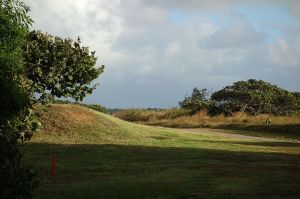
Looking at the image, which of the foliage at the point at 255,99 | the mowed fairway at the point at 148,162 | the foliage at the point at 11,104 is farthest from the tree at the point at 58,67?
the foliage at the point at 255,99

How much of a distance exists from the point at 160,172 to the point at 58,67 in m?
11.1

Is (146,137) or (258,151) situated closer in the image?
(258,151)

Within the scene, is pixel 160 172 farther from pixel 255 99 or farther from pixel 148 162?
pixel 255 99

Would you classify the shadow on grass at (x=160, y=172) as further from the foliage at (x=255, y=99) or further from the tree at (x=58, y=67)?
the foliage at (x=255, y=99)

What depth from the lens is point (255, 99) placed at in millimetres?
57094

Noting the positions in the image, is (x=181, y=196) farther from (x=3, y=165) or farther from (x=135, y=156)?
(x=135, y=156)

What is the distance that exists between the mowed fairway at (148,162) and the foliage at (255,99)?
23.4 m

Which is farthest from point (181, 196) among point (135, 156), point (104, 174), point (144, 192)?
point (135, 156)

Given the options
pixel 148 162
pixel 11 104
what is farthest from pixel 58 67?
pixel 11 104

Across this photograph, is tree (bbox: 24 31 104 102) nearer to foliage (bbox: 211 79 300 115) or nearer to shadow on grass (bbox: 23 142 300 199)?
shadow on grass (bbox: 23 142 300 199)

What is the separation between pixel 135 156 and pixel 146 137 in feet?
25.6

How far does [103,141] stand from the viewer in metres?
28.6

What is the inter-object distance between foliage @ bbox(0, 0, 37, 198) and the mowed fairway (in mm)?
2413

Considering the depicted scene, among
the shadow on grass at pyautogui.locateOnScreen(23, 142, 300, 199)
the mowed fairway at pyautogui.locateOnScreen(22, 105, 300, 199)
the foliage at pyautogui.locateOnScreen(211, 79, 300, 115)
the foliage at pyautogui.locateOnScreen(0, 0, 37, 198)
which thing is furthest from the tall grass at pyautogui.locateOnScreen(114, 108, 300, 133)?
the foliage at pyautogui.locateOnScreen(0, 0, 37, 198)
